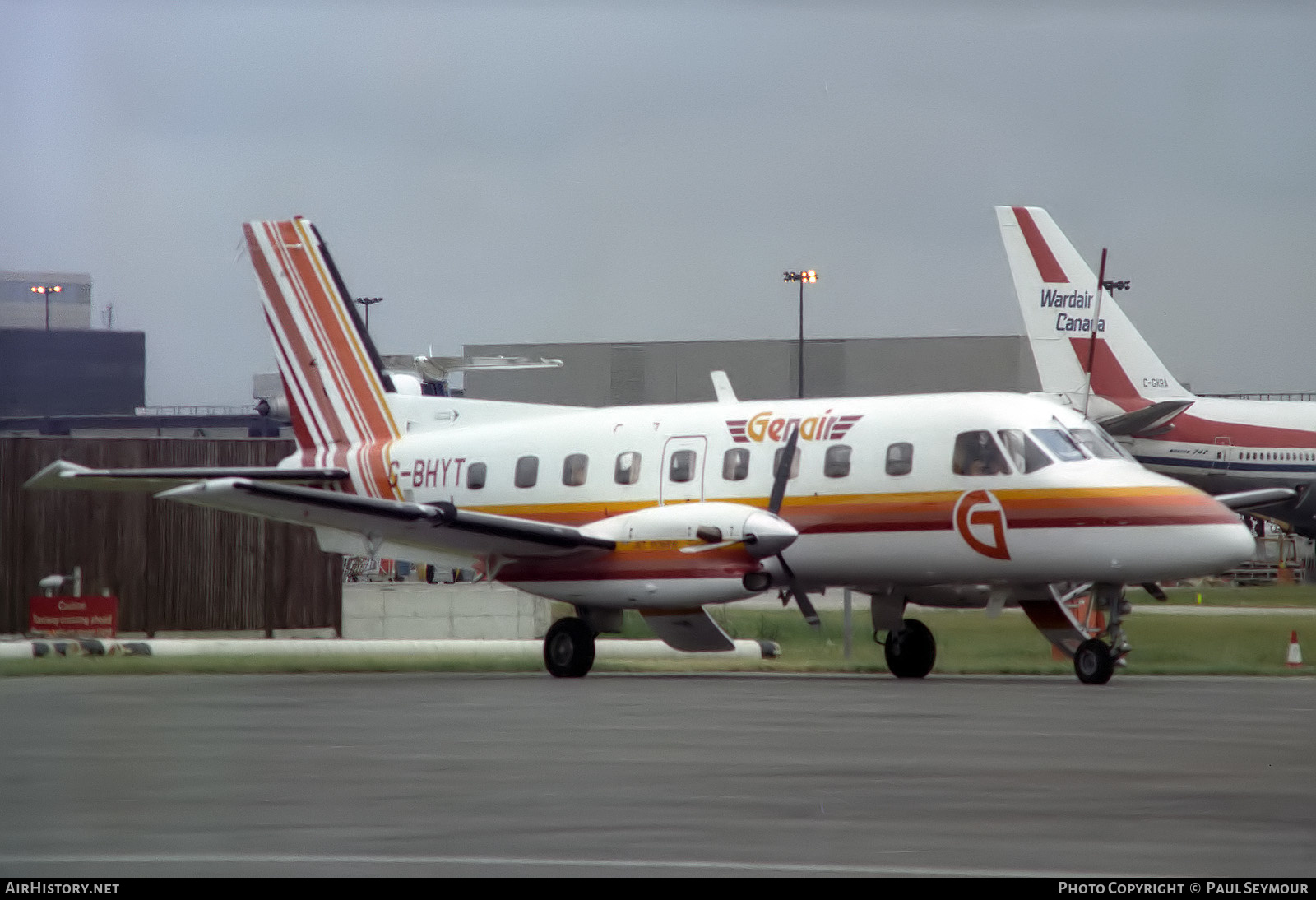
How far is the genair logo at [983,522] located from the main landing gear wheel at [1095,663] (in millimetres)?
1218

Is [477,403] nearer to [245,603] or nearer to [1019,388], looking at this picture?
[245,603]

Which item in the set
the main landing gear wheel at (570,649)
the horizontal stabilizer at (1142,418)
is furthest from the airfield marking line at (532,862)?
the horizontal stabilizer at (1142,418)

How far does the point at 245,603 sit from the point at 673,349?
80.4 ft

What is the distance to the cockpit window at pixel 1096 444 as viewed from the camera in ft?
59.2

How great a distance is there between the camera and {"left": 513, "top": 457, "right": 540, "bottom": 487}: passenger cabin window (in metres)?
21.3

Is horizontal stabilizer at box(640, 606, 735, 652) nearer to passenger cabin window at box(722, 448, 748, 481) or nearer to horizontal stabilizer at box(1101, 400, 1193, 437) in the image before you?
passenger cabin window at box(722, 448, 748, 481)

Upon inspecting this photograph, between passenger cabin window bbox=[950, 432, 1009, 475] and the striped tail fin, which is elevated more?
the striped tail fin

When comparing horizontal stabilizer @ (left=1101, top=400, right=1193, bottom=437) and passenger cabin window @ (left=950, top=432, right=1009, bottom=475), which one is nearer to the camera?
passenger cabin window @ (left=950, top=432, right=1009, bottom=475)

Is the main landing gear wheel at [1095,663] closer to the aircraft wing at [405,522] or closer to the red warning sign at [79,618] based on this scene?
the aircraft wing at [405,522]

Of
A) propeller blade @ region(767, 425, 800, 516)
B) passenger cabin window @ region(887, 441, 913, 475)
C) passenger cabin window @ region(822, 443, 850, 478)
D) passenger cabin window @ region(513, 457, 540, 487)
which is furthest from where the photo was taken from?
passenger cabin window @ region(513, 457, 540, 487)

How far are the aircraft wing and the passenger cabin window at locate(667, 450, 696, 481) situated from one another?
4.08 ft

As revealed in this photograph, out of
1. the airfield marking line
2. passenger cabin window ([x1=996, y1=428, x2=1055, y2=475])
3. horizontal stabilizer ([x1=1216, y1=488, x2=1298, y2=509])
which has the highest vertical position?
passenger cabin window ([x1=996, y1=428, x2=1055, y2=475])

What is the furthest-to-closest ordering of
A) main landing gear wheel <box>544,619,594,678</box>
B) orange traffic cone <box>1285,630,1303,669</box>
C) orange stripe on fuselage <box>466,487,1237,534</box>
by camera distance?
orange traffic cone <box>1285,630,1303,669</box> → main landing gear wheel <box>544,619,594,678</box> → orange stripe on fuselage <box>466,487,1237,534</box>

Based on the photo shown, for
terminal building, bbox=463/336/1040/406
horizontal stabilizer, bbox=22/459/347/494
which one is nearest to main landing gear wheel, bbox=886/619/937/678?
horizontal stabilizer, bbox=22/459/347/494
